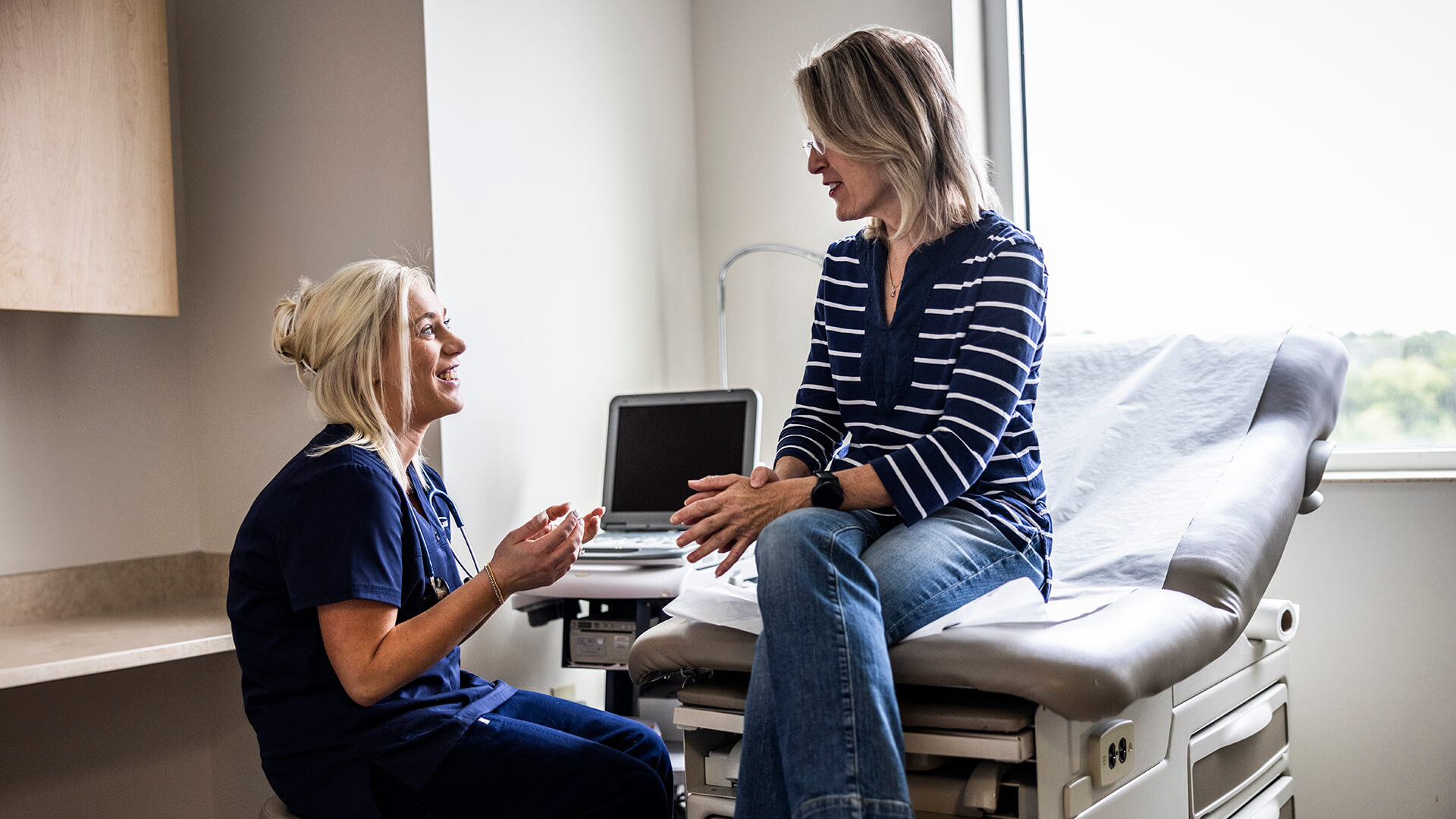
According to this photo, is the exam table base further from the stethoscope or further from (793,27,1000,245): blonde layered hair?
(793,27,1000,245): blonde layered hair

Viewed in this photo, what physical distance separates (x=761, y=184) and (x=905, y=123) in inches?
57.7

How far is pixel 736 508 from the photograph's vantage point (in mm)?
1295

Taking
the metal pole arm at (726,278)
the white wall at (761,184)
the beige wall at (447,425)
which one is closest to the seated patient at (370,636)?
the beige wall at (447,425)

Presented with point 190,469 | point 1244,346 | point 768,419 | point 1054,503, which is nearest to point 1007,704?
point 1054,503

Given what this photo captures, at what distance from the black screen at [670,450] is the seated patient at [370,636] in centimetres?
94

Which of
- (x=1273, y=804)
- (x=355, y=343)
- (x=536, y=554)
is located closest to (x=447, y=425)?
(x=355, y=343)

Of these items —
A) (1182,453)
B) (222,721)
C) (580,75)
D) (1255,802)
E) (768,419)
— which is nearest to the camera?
(1255,802)

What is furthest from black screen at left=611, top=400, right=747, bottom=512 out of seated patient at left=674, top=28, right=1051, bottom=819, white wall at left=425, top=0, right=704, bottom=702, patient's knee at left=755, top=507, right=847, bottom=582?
patient's knee at left=755, top=507, right=847, bottom=582

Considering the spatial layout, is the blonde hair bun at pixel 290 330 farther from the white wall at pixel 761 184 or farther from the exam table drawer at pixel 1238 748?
the white wall at pixel 761 184

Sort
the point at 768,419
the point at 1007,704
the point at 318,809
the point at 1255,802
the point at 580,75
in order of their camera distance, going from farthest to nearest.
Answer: the point at 768,419
the point at 580,75
the point at 1255,802
the point at 318,809
the point at 1007,704

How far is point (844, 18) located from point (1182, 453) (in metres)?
1.44

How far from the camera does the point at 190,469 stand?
8.10ft

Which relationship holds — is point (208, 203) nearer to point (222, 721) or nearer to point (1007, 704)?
point (222, 721)

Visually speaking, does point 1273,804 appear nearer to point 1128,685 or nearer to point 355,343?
point 1128,685
